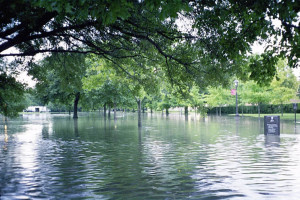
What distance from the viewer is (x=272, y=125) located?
17.4m

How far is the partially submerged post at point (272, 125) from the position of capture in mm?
17359

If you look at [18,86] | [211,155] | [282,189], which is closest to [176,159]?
[211,155]

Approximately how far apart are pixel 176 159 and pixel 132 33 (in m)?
4.87

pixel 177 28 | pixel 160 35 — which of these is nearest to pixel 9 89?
pixel 160 35

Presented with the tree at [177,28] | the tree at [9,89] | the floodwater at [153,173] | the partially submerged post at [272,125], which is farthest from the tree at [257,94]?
the tree at [9,89]

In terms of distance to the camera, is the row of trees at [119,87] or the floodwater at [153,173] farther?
the row of trees at [119,87]

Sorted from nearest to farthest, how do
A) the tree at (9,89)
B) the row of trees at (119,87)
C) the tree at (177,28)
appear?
the tree at (177,28)
the tree at (9,89)
the row of trees at (119,87)

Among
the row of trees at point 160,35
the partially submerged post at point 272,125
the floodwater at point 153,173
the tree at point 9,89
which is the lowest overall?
the floodwater at point 153,173

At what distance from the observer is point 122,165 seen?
9.57 meters

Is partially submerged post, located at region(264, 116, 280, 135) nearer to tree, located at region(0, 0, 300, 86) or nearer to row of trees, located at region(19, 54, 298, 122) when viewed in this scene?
row of trees, located at region(19, 54, 298, 122)

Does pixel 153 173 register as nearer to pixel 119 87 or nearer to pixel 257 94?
pixel 119 87

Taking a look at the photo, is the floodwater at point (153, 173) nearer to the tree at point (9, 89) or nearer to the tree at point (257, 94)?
the tree at point (9, 89)

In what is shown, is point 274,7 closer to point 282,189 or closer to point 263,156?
point 282,189

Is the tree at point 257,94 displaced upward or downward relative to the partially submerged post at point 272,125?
upward
